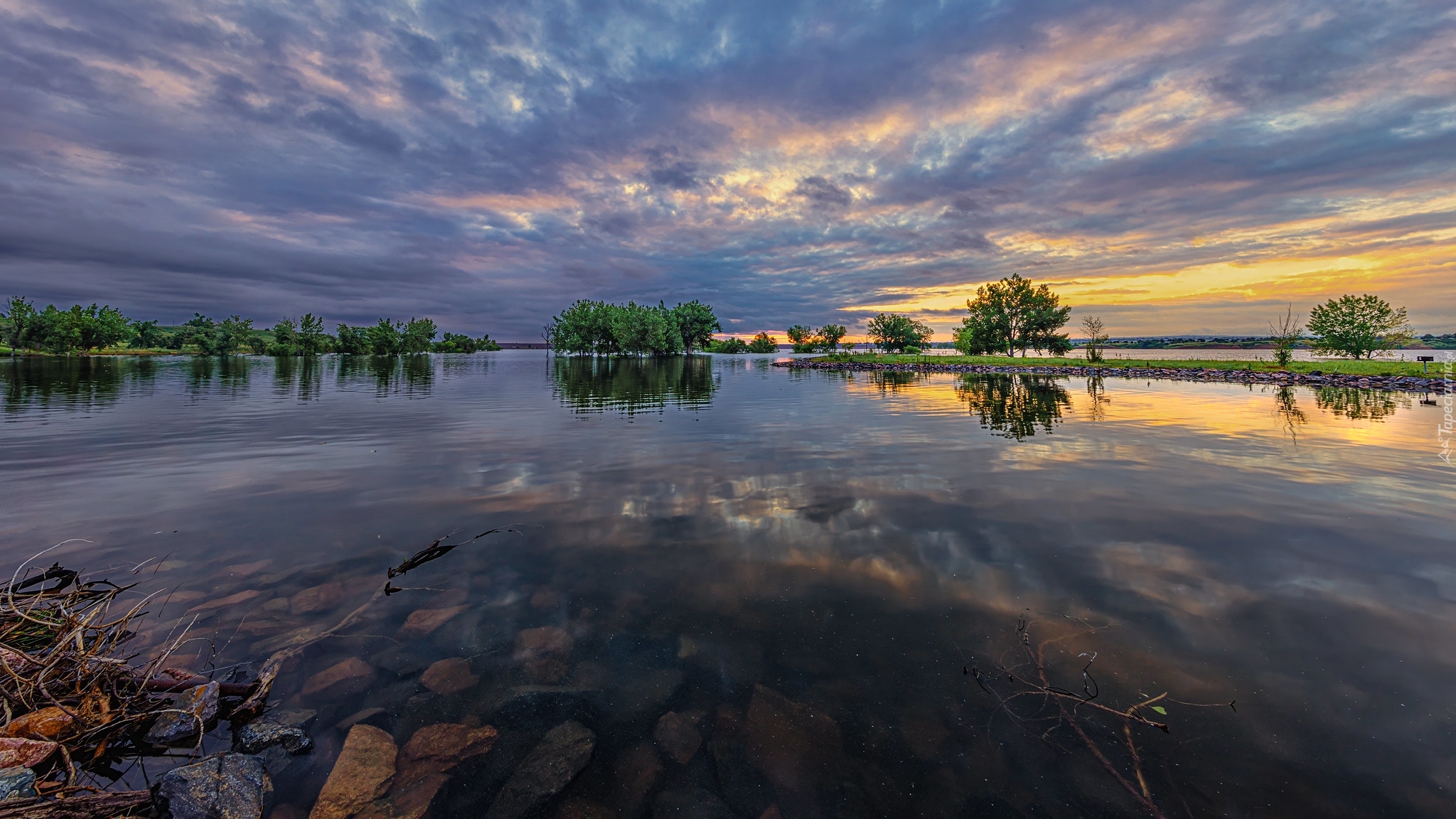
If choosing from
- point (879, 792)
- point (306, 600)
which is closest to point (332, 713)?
point (306, 600)

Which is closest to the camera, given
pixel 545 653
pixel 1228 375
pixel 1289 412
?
pixel 545 653

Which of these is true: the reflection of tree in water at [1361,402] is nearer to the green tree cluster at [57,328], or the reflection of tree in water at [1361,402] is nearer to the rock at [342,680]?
the rock at [342,680]

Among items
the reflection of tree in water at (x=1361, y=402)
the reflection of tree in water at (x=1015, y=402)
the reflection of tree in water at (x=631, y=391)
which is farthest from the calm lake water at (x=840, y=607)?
the reflection of tree in water at (x=631, y=391)

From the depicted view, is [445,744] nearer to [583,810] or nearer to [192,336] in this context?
[583,810]

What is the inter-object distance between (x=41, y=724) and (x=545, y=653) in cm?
443

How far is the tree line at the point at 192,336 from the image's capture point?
A: 11619 centimetres

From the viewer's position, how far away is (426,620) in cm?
730

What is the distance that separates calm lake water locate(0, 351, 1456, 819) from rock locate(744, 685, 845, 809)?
0.03 meters

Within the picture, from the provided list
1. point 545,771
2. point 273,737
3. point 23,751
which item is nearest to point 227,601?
point 23,751

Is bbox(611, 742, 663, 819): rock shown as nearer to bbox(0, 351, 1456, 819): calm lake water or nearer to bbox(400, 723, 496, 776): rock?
bbox(0, 351, 1456, 819): calm lake water

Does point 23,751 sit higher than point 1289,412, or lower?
lower

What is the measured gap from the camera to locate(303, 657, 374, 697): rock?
586cm

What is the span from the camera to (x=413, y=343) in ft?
583

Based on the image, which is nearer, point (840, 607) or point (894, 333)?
point (840, 607)
